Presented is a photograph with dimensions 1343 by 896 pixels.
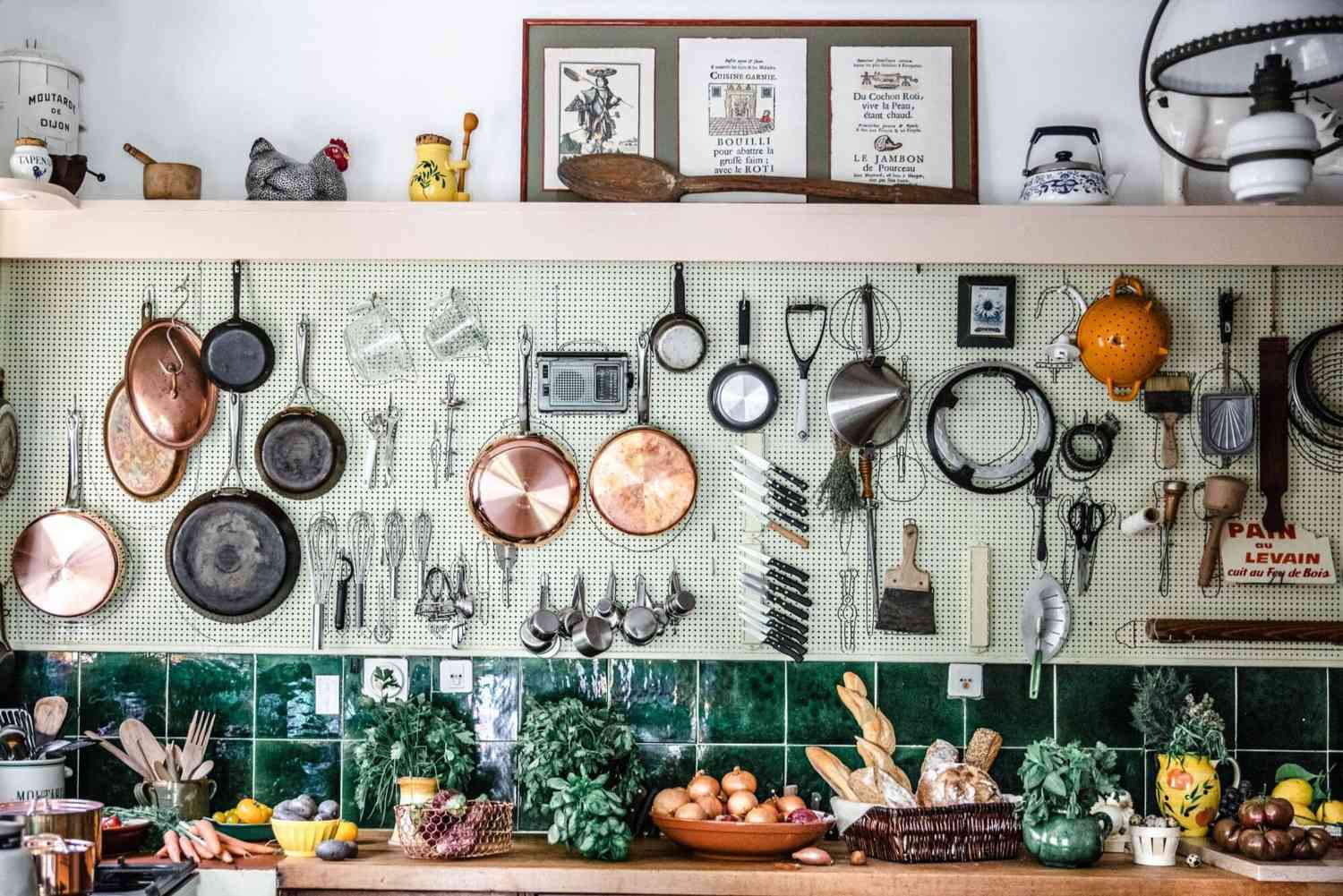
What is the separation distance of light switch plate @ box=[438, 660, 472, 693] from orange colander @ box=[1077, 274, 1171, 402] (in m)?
1.84

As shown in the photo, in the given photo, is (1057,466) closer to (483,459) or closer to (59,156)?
(483,459)

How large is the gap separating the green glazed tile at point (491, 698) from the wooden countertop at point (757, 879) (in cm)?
48

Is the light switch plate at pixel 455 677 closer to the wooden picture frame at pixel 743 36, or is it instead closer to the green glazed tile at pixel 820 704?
the green glazed tile at pixel 820 704

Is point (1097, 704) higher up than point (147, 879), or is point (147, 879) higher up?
point (1097, 704)

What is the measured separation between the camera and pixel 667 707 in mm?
3559

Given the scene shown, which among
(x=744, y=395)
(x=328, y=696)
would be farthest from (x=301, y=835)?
(x=744, y=395)

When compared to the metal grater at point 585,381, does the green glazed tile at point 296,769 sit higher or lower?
lower

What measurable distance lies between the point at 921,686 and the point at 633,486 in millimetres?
933

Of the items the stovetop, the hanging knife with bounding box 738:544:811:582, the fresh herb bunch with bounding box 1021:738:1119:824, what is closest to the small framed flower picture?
the hanging knife with bounding box 738:544:811:582

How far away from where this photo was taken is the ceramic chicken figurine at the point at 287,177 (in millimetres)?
3500

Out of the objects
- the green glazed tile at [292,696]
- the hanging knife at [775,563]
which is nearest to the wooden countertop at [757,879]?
the green glazed tile at [292,696]

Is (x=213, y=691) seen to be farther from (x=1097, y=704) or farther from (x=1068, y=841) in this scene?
(x=1097, y=704)

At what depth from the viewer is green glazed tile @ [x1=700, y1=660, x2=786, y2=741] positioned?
355 cm

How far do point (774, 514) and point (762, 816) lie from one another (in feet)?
2.69
